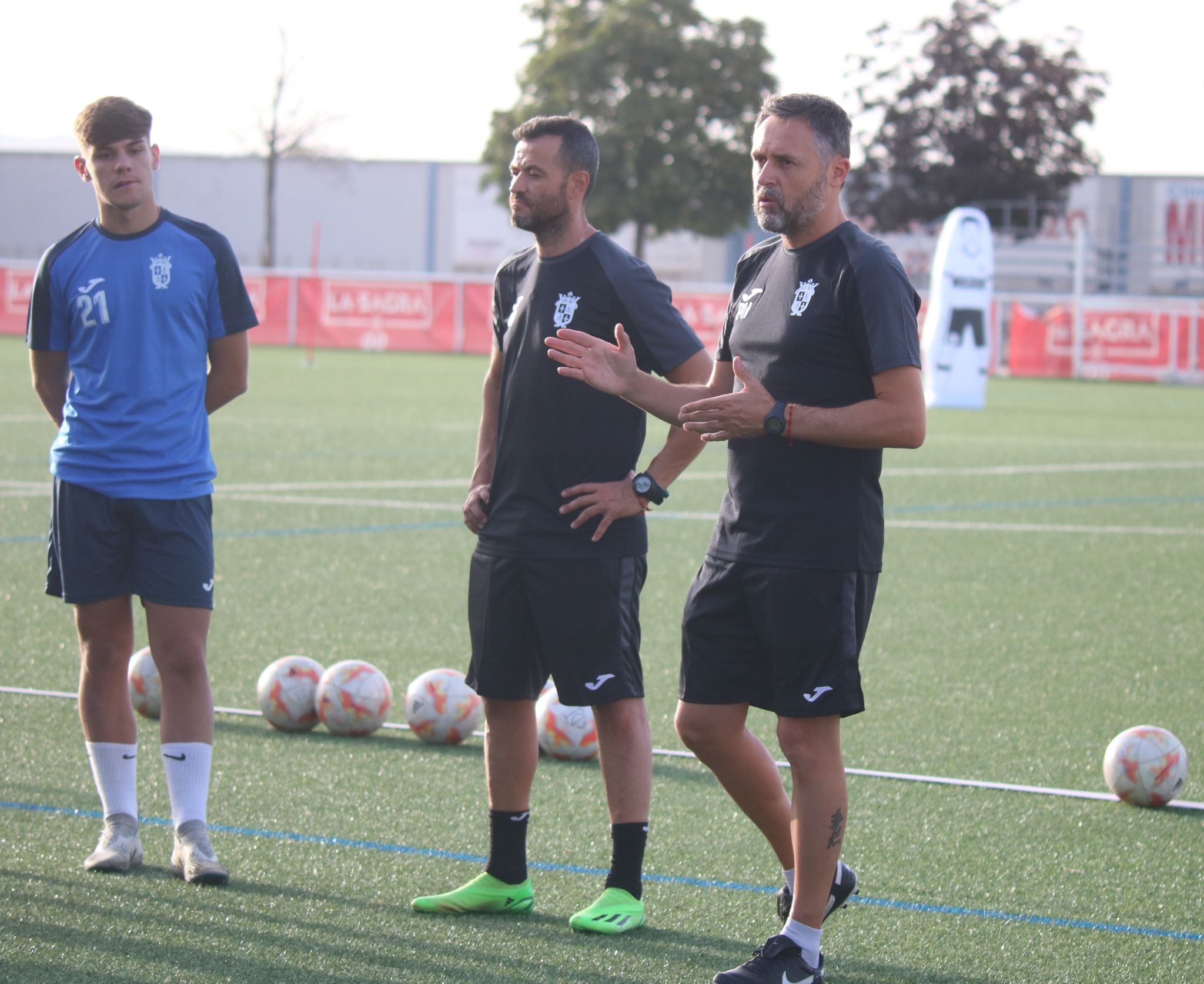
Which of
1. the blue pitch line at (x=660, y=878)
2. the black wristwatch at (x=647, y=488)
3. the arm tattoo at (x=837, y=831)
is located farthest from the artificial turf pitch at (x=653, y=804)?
the black wristwatch at (x=647, y=488)

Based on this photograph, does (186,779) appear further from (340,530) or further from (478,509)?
(340,530)

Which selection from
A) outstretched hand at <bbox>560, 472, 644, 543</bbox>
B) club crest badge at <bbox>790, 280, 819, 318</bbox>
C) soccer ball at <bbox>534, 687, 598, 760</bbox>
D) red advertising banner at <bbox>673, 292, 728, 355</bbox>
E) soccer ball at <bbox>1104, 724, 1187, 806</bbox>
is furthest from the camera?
red advertising banner at <bbox>673, 292, 728, 355</bbox>

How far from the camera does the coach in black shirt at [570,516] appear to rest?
14.4 feet

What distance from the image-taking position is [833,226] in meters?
3.96

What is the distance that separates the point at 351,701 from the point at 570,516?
2200mm

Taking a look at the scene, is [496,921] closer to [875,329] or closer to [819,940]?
[819,940]

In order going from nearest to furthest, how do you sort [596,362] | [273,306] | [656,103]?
[596,362] < [273,306] < [656,103]

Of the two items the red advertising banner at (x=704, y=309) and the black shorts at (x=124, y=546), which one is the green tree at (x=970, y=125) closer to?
the red advertising banner at (x=704, y=309)

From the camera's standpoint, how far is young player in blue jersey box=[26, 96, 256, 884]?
4.61 metres

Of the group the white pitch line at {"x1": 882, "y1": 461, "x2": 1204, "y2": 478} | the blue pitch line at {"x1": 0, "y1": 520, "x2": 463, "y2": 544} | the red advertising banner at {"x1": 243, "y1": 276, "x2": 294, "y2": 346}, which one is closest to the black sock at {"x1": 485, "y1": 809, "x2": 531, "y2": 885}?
the blue pitch line at {"x1": 0, "y1": 520, "x2": 463, "y2": 544}

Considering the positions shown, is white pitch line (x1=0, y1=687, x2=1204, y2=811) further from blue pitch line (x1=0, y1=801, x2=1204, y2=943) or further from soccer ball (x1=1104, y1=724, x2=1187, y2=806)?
blue pitch line (x1=0, y1=801, x2=1204, y2=943)

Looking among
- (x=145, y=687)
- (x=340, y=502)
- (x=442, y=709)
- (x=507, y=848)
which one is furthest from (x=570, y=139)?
(x=340, y=502)

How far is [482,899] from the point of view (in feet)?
14.5

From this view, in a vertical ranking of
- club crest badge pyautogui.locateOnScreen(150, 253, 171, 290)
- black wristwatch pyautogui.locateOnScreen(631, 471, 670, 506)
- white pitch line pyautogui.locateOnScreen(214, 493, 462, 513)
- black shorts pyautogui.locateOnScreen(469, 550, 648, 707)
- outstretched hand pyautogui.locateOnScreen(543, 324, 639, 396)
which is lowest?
white pitch line pyautogui.locateOnScreen(214, 493, 462, 513)
